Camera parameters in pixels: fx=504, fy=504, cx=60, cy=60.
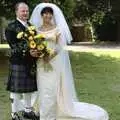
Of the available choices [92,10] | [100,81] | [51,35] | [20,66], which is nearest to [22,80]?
[20,66]

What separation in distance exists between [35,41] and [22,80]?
2.20ft

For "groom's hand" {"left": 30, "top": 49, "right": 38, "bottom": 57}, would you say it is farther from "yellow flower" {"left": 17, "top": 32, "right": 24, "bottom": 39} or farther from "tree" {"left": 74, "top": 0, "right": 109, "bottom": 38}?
"tree" {"left": 74, "top": 0, "right": 109, "bottom": 38}

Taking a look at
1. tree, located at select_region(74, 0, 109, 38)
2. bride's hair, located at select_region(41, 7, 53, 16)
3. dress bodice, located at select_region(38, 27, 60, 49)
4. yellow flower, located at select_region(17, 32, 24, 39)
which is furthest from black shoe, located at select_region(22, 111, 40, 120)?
tree, located at select_region(74, 0, 109, 38)

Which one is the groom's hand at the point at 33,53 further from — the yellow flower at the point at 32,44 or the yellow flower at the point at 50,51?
the yellow flower at the point at 50,51

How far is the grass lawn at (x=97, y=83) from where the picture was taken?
975 cm

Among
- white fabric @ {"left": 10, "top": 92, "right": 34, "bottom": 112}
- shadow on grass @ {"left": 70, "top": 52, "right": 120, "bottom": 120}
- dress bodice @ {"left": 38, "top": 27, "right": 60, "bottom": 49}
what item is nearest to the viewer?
dress bodice @ {"left": 38, "top": 27, "right": 60, "bottom": 49}

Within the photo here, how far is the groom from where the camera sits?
7367mm

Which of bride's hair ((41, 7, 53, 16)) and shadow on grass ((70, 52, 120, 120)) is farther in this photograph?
shadow on grass ((70, 52, 120, 120))

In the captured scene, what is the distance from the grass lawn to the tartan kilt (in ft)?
4.04

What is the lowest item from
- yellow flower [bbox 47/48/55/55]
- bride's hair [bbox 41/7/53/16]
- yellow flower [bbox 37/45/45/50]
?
yellow flower [bbox 47/48/55/55]

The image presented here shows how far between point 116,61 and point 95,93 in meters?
7.95

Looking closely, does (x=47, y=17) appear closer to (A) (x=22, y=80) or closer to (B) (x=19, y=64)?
(B) (x=19, y=64)

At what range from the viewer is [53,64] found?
24.8 ft

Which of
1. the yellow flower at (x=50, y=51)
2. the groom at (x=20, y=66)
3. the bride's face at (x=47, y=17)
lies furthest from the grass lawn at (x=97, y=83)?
the bride's face at (x=47, y=17)
